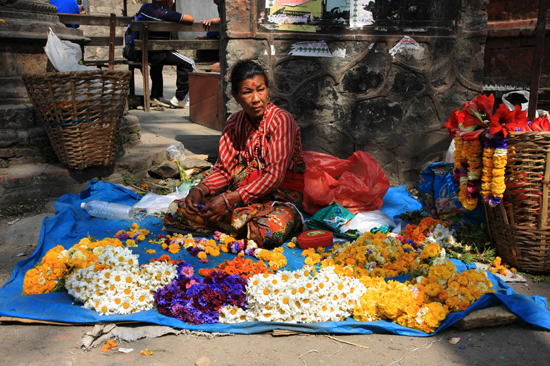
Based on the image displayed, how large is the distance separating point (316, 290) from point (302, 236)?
0.93m

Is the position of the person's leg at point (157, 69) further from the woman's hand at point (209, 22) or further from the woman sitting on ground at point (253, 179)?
the woman sitting on ground at point (253, 179)

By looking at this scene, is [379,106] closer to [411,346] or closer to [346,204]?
[346,204]

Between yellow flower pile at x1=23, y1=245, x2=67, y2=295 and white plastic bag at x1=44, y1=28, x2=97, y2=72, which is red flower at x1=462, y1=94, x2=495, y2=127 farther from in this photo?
white plastic bag at x1=44, y1=28, x2=97, y2=72

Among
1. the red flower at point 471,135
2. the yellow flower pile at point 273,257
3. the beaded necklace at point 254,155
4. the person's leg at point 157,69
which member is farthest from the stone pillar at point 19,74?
the red flower at point 471,135

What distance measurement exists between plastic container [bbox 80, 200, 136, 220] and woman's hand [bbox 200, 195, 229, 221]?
1.02 meters

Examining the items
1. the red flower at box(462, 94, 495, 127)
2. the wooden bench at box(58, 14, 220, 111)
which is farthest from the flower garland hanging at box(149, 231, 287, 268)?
the wooden bench at box(58, 14, 220, 111)

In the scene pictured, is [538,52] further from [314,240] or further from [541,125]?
[314,240]

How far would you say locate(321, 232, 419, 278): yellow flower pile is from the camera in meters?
2.96

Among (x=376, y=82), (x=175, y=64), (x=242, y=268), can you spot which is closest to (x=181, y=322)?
(x=242, y=268)

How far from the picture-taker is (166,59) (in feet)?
28.4

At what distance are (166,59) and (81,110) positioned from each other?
463 centimetres

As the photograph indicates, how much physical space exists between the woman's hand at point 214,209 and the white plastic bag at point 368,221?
3.35 feet

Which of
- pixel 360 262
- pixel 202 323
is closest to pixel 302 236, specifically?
pixel 360 262

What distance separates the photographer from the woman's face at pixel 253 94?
11.2 feet
